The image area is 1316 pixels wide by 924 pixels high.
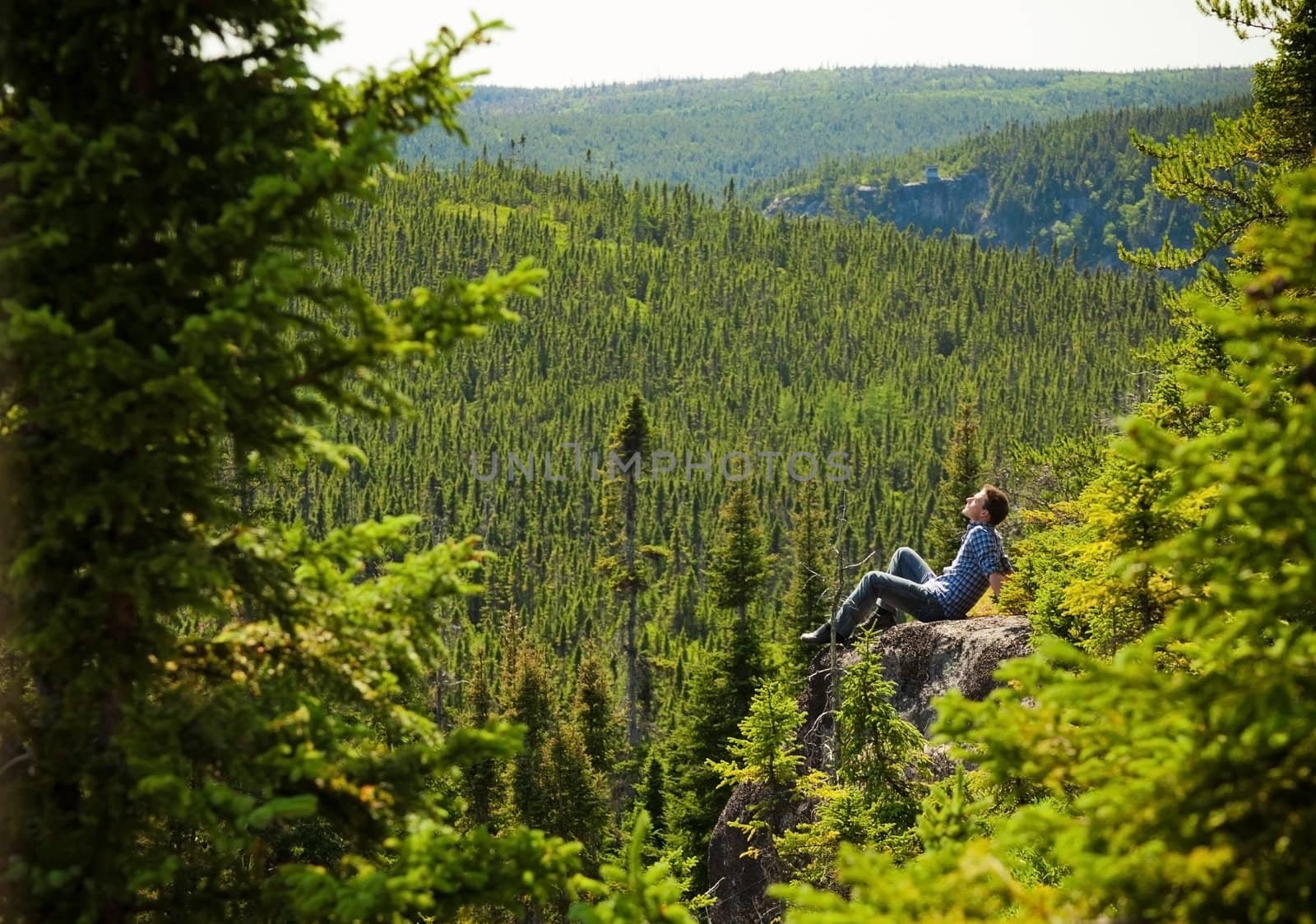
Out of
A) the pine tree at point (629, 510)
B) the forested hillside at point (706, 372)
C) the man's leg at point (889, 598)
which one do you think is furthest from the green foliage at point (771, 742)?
the forested hillside at point (706, 372)

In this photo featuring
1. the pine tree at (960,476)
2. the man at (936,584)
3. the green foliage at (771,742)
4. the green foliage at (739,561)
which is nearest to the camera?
the man at (936,584)

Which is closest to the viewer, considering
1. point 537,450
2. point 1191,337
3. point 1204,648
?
point 1204,648

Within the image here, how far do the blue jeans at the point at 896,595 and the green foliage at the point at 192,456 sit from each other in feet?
31.2

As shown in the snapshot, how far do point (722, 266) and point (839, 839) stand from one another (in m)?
180

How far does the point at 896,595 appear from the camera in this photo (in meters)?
14.0

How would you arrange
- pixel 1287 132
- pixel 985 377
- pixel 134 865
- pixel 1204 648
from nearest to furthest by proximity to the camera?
pixel 1204 648, pixel 134 865, pixel 1287 132, pixel 985 377

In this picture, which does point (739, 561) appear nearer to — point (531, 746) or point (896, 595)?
point (531, 746)

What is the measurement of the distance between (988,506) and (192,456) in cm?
991

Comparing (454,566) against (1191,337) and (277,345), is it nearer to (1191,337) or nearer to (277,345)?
(277,345)

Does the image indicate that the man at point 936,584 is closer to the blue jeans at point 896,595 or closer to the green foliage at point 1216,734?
the blue jeans at point 896,595

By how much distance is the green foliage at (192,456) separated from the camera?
4.47 meters

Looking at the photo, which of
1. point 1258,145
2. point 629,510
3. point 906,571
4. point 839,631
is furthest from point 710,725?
point 1258,145

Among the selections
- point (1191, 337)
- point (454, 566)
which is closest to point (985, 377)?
point (1191, 337)

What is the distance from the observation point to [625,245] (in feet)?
647
